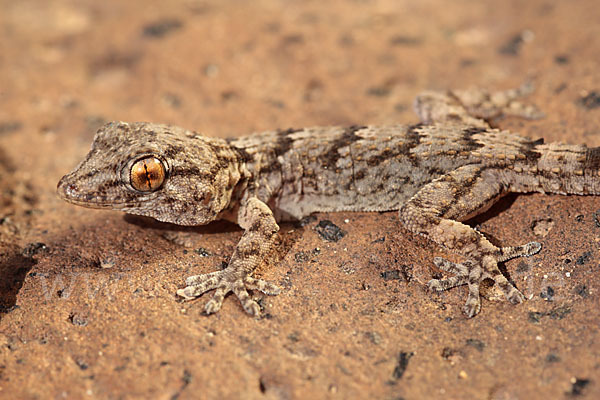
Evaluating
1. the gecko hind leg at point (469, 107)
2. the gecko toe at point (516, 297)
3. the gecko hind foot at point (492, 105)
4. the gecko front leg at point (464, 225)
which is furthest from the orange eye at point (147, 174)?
the gecko hind foot at point (492, 105)

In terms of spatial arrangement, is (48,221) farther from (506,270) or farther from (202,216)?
(506,270)

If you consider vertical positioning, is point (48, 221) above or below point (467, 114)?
below

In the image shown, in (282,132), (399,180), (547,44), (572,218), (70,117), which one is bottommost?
(572,218)

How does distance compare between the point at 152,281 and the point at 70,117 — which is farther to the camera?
the point at 70,117

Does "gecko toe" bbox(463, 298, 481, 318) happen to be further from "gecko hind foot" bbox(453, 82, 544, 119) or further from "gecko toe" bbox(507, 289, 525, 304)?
"gecko hind foot" bbox(453, 82, 544, 119)

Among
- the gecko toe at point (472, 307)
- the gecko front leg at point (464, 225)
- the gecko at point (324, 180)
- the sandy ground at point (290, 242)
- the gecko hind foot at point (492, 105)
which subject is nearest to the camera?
the sandy ground at point (290, 242)

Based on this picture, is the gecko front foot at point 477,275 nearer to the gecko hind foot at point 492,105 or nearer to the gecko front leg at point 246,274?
the gecko front leg at point 246,274

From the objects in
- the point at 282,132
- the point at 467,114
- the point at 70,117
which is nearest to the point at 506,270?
the point at 467,114

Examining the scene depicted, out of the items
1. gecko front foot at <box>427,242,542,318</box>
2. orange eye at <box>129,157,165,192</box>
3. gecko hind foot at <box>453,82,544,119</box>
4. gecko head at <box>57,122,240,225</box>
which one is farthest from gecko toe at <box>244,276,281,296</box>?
gecko hind foot at <box>453,82,544,119</box>
